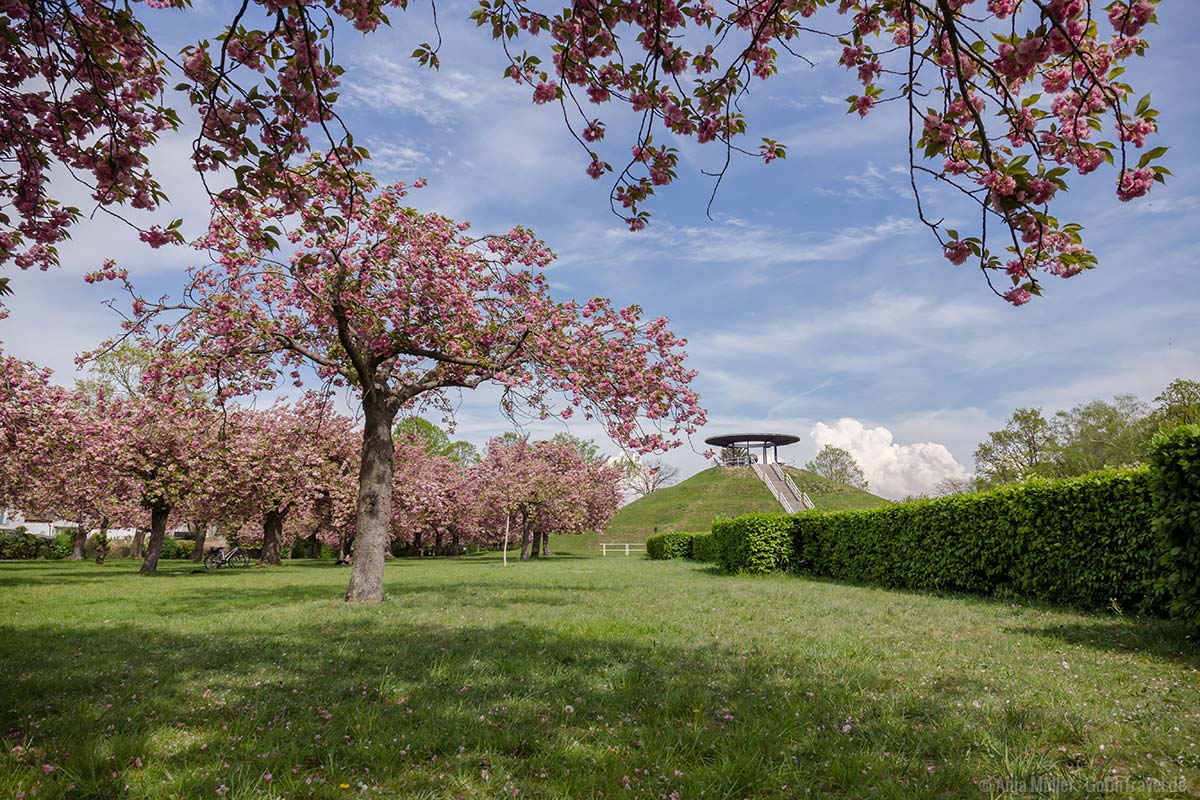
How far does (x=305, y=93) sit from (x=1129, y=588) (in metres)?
12.4

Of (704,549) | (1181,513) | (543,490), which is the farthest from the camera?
(543,490)

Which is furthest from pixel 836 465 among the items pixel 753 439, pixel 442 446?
pixel 442 446

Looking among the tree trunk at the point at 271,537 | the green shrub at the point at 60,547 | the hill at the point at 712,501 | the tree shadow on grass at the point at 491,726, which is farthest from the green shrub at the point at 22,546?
the tree shadow on grass at the point at 491,726

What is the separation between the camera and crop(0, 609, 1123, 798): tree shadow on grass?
352 cm

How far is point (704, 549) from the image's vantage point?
3086 cm

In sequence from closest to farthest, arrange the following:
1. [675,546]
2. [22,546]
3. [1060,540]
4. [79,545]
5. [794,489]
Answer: [1060,540]
[675,546]
[22,546]
[79,545]
[794,489]

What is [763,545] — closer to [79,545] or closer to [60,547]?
[79,545]

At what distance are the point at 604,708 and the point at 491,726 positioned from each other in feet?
2.94

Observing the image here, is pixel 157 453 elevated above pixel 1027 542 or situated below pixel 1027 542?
above

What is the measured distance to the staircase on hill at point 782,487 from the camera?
56178 millimetres

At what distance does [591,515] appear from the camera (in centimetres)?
4678

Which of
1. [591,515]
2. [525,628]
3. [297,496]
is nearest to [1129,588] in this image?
[525,628]

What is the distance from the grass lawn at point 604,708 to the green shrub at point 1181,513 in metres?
0.66

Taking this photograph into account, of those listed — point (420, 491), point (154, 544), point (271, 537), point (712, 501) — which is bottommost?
point (271, 537)
